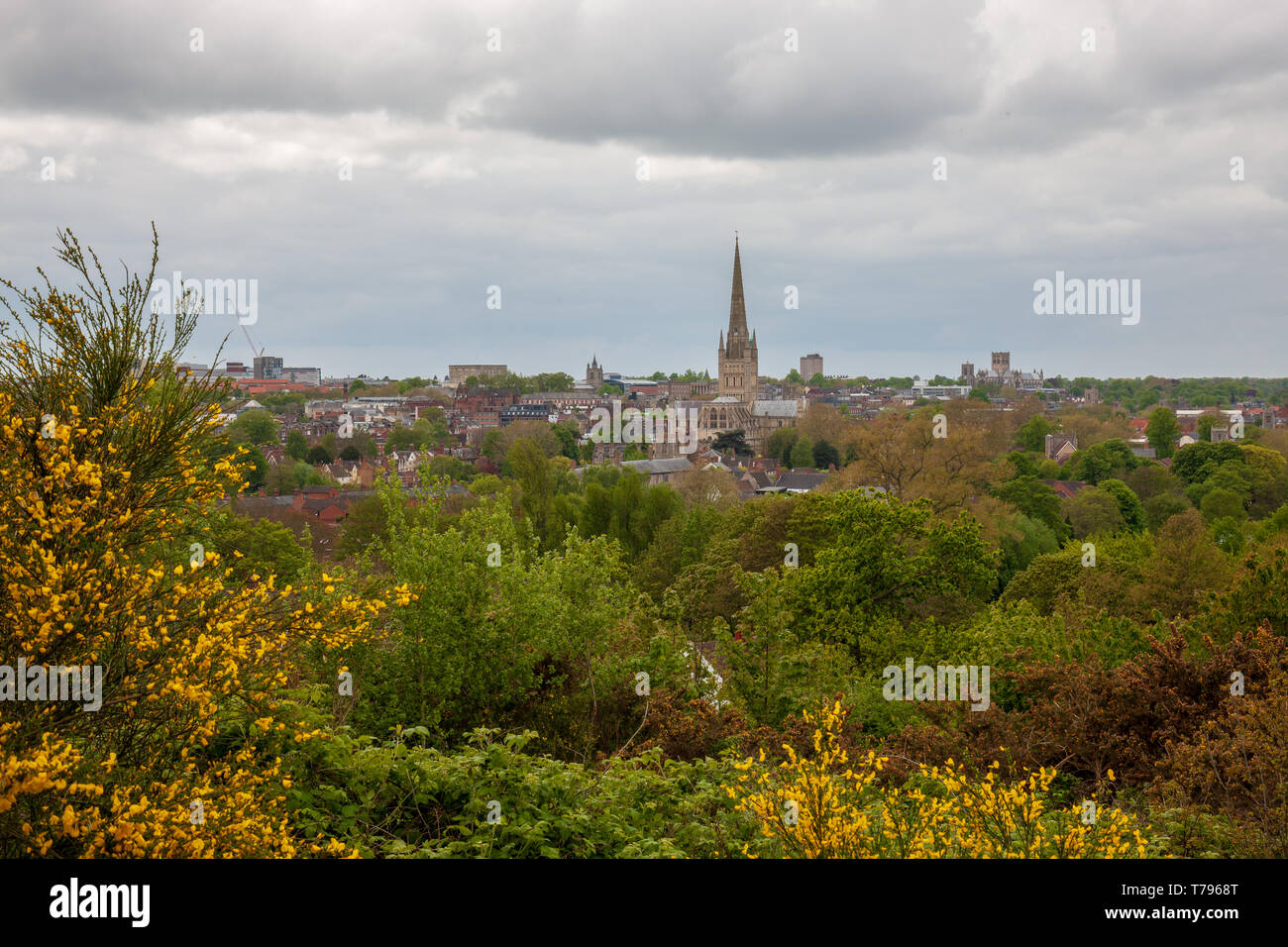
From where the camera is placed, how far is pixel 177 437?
308 inches

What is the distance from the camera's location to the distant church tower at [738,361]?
171m

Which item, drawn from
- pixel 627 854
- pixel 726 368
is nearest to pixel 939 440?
pixel 627 854

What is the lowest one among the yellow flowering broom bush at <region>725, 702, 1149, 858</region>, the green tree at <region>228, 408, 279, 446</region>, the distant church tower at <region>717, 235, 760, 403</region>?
the yellow flowering broom bush at <region>725, 702, 1149, 858</region>

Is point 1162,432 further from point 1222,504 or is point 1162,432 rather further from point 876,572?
point 876,572

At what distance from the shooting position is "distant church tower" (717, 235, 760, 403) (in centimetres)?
17141

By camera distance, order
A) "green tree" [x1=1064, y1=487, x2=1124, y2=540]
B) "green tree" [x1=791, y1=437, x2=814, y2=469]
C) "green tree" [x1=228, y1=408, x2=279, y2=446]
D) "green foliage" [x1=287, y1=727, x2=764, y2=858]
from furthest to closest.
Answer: "green tree" [x1=791, y1=437, x2=814, y2=469]
"green tree" [x1=228, y1=408, x2=279, y2=446]
"green tree" [x1=1064, y1=487, x2=1124, y2=540]
"green foliage" [x1=287, y1=727, x2=764, y2=858]

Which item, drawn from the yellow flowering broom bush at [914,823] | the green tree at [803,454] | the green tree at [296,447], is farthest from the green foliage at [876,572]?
the green tree at [803,454]

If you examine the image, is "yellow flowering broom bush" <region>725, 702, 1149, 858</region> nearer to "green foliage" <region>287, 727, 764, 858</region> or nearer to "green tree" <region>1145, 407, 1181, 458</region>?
"green foliage" <region>287, 727, 764, 858</region>

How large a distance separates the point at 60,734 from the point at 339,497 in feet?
207

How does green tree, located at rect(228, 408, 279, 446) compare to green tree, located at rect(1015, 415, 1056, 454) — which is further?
green tree, located at rect(1015, 415, 1056, 454)

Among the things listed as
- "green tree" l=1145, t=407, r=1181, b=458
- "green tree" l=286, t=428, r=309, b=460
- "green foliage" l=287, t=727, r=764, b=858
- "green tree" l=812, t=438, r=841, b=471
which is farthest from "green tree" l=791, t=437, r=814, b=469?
"green foliage" l=287, t=727, r=764, b=858

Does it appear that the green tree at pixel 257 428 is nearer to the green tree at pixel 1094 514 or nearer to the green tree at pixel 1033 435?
the green tree at pixel 1094 514

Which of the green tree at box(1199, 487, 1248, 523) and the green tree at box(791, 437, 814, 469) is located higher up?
the green tree at box(791, 437, 814, 469)

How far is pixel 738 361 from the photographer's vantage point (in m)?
172
